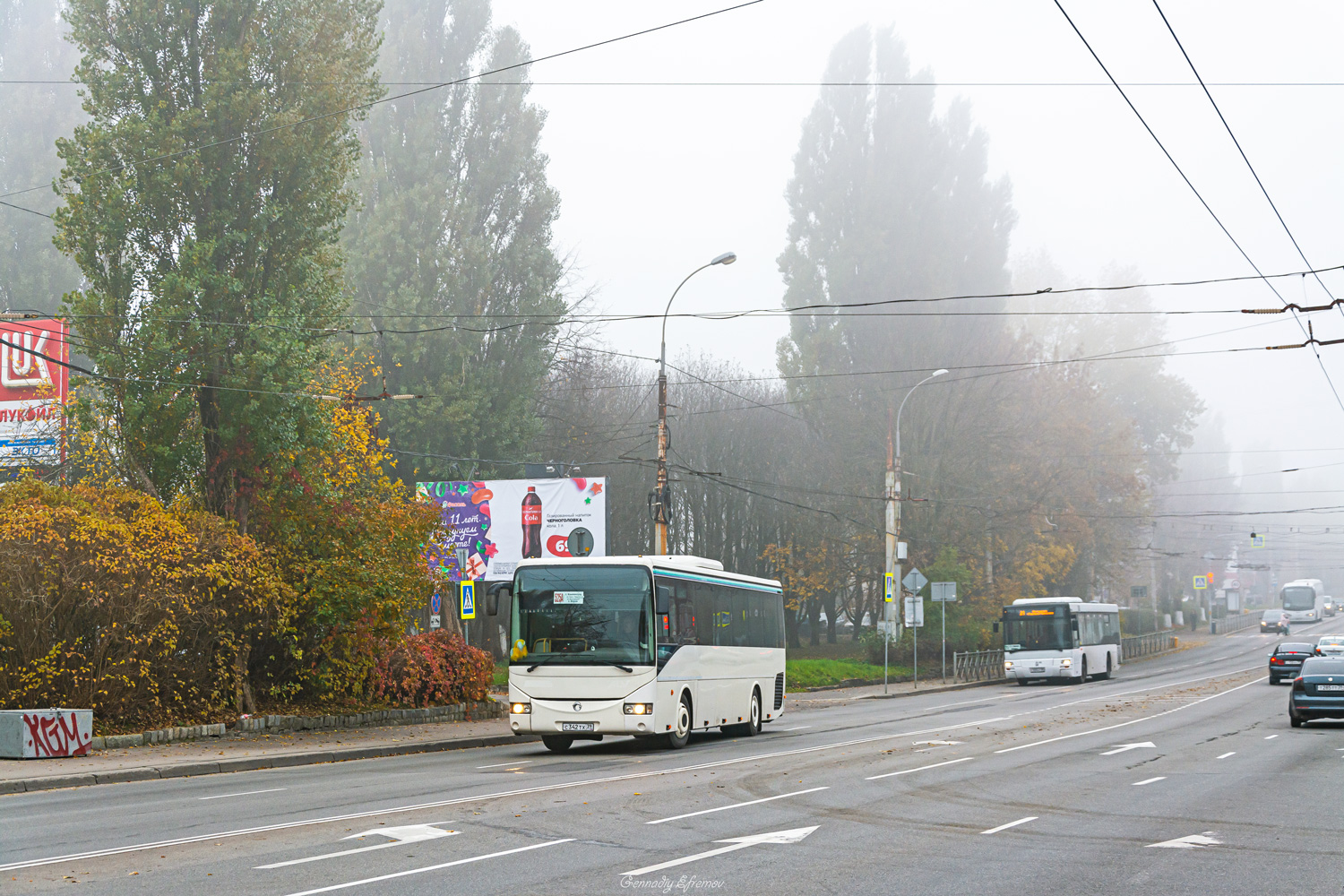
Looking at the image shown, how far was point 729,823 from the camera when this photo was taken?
1118 centimetres

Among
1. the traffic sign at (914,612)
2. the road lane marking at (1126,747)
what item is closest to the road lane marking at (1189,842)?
the road lane marking at (1126,747)

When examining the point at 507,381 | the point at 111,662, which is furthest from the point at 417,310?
the point at 111,662

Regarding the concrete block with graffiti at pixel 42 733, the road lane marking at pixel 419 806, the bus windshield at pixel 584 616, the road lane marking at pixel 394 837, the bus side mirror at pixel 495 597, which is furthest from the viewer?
the bus windshield at pixel 584 616

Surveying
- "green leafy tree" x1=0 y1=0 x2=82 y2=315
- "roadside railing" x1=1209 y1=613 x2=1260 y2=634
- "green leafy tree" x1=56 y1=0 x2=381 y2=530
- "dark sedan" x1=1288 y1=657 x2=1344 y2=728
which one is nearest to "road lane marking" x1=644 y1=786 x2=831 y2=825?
"green leafy tree" x1=56 y1=0 x2=381 y2=530

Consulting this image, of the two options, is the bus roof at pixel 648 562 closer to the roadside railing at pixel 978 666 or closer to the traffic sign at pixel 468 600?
the traffic sign at pixel 468 600

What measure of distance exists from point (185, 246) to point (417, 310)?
2071 centimetres

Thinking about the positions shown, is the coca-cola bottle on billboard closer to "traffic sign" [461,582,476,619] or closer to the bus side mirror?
"traffic sign" [461,582,476,619]

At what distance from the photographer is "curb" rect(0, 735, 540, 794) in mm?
14977

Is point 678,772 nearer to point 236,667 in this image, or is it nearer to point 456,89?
point 236,667

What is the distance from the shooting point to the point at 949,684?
45.4 meters

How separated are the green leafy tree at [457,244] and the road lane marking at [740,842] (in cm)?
3331

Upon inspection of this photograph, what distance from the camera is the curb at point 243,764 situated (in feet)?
49.1

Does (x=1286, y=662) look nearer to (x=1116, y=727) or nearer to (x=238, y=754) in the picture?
(x=1116, y=727)

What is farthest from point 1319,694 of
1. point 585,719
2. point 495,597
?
point 495,597
